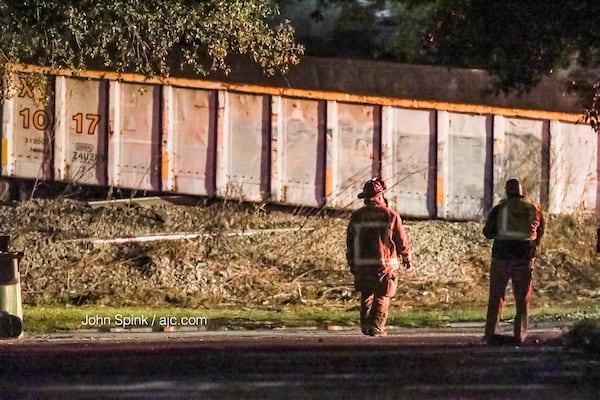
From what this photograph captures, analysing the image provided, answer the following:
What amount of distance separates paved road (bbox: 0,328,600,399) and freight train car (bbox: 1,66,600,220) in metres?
4.76

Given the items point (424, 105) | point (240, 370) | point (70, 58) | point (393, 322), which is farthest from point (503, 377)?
point (424, 105)

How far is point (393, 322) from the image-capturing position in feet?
42.5

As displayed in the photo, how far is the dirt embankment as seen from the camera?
46.8 feet

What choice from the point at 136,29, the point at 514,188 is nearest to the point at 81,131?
the point at 136,29

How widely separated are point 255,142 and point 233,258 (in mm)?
1875

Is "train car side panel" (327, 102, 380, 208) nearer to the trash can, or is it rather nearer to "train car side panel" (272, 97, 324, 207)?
"train car side panel" (272, 97, 324, 207)

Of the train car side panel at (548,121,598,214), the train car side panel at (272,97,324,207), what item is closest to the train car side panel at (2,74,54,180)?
the train car side panel at (272,97,324,207)

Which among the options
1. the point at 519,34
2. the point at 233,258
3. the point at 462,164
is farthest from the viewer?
the point at 462,164

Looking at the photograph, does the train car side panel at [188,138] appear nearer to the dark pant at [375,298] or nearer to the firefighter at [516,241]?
the dark pant at [375,298]

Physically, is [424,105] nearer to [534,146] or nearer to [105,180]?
[534,146]

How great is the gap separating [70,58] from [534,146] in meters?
7.51

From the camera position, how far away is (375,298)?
36.7 ft

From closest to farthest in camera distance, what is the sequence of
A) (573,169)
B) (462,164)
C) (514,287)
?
(514,287) < (462,164) < (573,169)

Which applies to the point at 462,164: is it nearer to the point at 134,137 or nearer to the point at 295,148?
the point at 295,148
